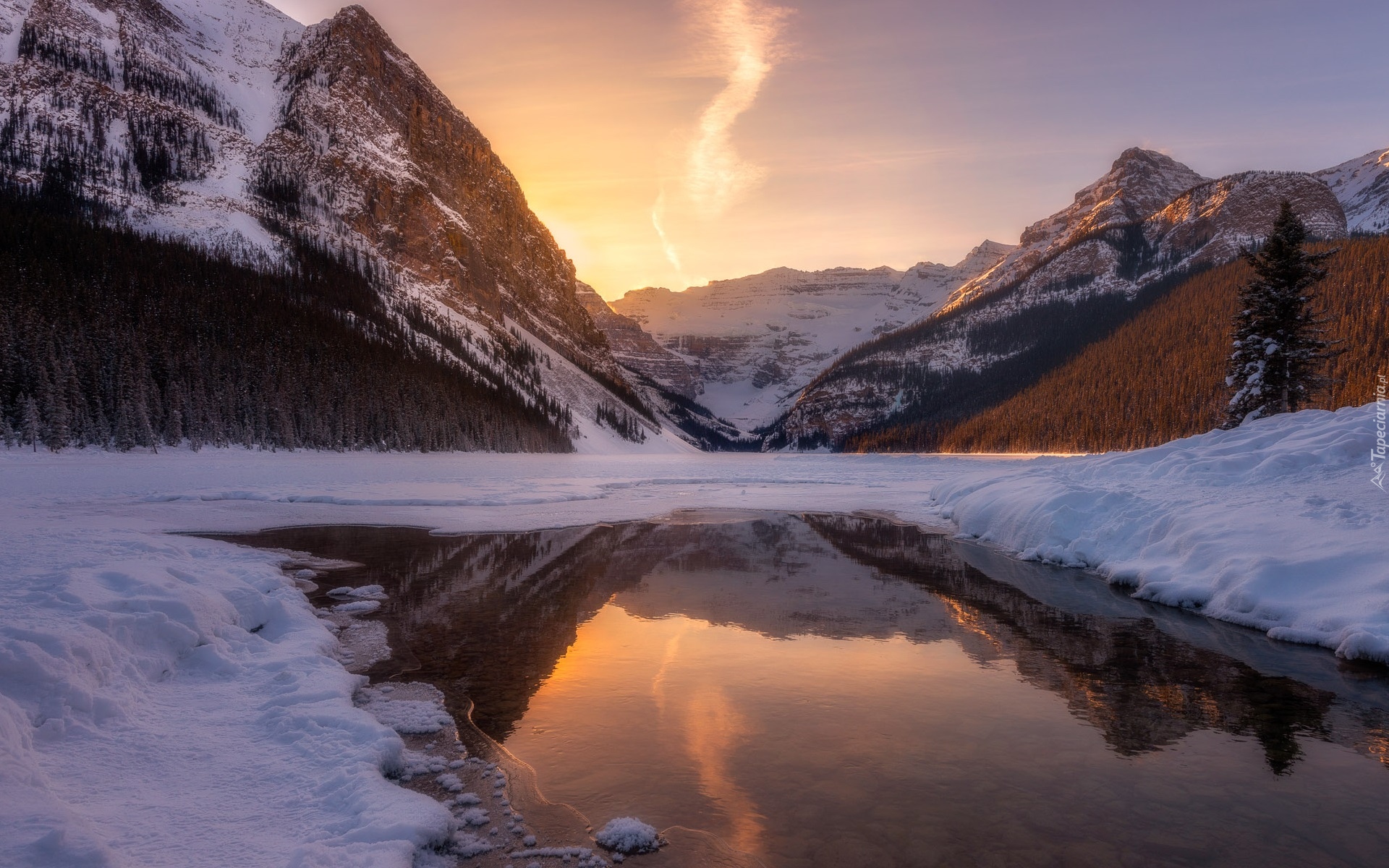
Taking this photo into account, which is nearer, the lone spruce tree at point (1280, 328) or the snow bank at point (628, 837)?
the snow bank at point (628, 837)

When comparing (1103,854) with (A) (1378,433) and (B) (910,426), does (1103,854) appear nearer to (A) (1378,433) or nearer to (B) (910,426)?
(A) (1378,433)

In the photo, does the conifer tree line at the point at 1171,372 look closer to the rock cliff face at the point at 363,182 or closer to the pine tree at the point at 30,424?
the pine tree at the point at 30,424

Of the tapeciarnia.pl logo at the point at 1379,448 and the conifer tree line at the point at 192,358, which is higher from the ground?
the conifer tree line at the point at 192,358

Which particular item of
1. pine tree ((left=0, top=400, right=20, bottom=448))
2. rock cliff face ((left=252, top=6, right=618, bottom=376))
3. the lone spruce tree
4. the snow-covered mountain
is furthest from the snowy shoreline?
rock cliff face ((left=252, top=6, right=618, bottom=376))

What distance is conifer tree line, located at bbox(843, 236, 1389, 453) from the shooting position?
73.8 m

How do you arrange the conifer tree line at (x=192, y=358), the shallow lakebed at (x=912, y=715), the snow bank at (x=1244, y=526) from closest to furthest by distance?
the shallow lakebed at (x=912, y=715), the snow bank at (x=1244, y=526), the conifer tree line at (x=192, y=358)

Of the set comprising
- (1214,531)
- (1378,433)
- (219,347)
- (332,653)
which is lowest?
(332,653)

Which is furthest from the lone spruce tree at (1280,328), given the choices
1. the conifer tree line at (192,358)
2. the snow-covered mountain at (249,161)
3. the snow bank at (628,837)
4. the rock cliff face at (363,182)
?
the rock cliff face at (363,182)

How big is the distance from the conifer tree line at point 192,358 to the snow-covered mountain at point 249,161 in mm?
26366

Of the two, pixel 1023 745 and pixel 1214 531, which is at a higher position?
pixel 1214 531

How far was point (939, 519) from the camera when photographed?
27.7m

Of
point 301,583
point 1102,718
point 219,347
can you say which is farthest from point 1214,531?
point 219,347

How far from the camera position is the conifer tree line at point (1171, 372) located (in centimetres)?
7381

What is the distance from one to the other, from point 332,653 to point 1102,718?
1015 cm
